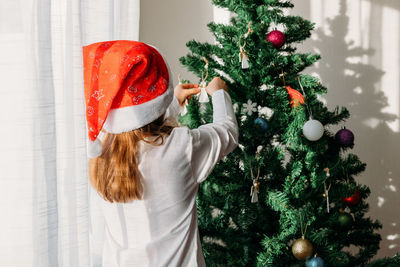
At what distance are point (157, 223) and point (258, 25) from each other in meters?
0.62

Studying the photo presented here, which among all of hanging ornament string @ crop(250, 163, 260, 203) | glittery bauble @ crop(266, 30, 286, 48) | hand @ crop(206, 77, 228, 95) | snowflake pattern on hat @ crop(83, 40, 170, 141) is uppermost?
glittery bauble @ crop(266, 30, 286, 48)

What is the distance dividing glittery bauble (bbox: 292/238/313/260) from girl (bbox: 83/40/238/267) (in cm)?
32

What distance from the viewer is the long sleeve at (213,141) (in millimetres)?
860

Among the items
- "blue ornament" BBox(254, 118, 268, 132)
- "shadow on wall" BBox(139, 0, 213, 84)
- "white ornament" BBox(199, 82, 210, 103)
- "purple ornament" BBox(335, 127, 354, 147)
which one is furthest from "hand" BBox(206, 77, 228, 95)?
"shadow on wall" BBox(139, 0, 213, 84)

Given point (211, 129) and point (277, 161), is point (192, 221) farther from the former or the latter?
point (277, 161)

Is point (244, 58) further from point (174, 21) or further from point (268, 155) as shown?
point (174, 21)

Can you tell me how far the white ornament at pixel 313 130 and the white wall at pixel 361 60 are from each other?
2.70 ft

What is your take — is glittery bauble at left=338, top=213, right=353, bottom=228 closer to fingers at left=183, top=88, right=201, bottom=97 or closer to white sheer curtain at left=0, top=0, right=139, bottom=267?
fingers at left=183, top=88, right=201, bottom=97

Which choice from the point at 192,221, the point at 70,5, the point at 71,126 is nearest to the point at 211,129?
the point at 192,221

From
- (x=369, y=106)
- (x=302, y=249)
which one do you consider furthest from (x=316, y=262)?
(x=369, y=106)

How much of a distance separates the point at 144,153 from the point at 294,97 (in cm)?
50

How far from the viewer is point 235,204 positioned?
45.2 inches

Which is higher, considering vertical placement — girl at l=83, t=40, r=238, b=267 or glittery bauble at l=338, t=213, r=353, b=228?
girl at l=83, t=40, r=238, b=267

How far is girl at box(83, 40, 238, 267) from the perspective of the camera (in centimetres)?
77
